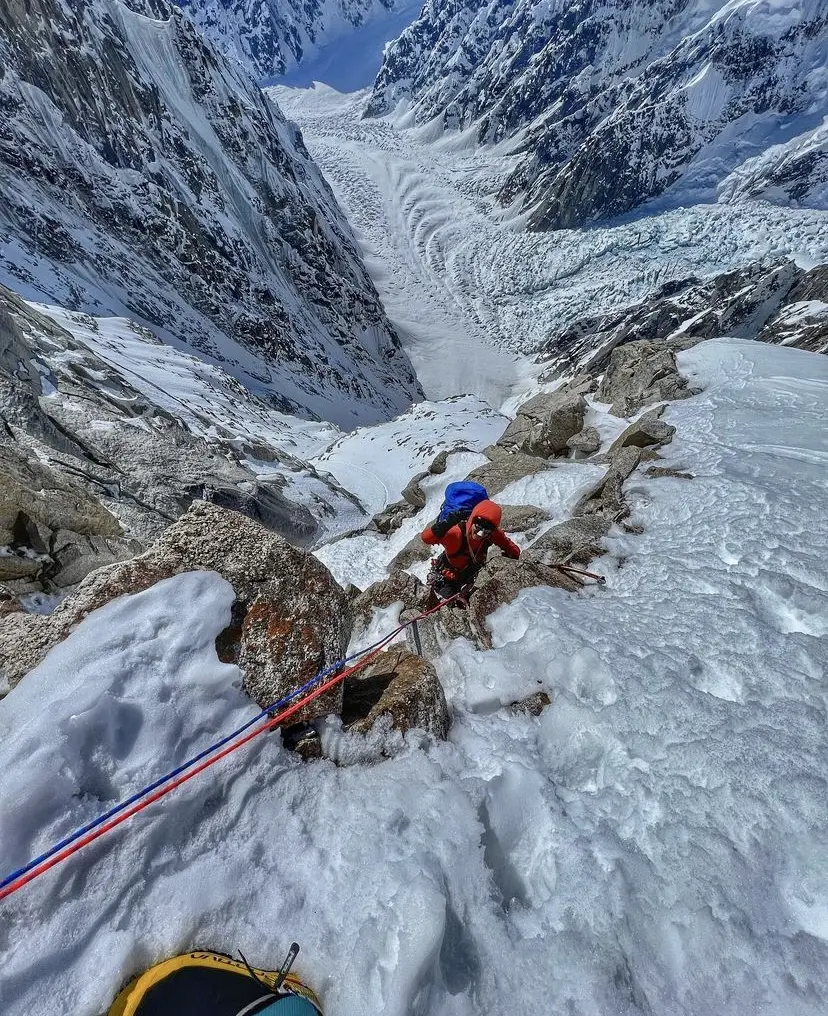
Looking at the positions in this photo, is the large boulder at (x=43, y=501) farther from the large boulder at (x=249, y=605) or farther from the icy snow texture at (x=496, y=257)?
the icy snow texture at (x=496, y=257)

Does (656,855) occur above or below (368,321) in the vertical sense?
above

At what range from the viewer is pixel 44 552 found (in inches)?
256

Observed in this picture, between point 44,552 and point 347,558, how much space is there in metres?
7.74

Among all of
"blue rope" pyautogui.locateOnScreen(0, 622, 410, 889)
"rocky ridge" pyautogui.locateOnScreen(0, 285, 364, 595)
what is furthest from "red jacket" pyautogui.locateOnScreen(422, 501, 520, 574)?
"rocky ridge" pyautogui.locateOnScreen(0, 285, 364, 595)

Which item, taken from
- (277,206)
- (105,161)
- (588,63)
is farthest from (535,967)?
(588,63)

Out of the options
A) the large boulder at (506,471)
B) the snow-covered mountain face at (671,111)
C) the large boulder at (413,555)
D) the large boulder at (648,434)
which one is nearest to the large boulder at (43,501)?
the large boulder at (413,555)

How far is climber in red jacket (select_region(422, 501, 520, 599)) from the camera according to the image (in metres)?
6.68

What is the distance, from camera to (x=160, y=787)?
2.99m

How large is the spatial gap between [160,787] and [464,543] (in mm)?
4899

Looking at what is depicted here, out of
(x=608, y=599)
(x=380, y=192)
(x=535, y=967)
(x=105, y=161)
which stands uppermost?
(x=105, y=161)

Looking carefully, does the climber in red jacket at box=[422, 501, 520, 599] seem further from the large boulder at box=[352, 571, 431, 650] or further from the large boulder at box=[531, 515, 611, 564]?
the large boulder at box=[531, 515, 611, 564]

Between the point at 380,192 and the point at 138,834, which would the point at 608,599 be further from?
the point at 380,192

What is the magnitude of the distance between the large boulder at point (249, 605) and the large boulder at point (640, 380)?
13.3m

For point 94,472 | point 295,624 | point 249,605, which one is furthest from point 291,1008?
point 94,472
